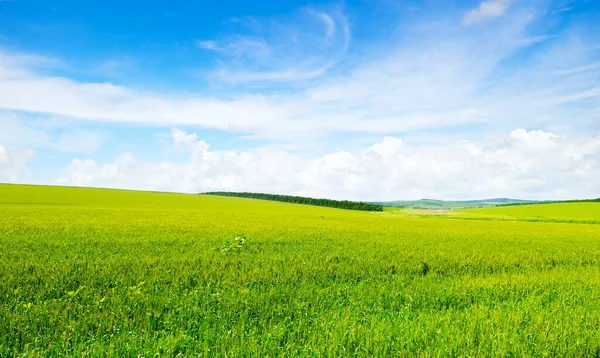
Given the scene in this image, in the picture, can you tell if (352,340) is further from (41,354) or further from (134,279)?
(134,279)

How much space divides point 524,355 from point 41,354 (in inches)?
299

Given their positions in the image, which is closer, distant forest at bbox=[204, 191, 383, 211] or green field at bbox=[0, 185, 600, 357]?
green field at bbox=[0, 185, 600, 357]

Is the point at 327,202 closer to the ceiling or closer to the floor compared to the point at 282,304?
closer to the floor

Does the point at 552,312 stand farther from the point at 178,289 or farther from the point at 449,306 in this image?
the point at 178,289

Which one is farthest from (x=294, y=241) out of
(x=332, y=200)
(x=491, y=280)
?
(x=332, y=200)

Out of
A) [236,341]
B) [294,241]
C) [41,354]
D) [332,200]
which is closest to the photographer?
[41,354]

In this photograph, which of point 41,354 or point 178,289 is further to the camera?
point 178,289

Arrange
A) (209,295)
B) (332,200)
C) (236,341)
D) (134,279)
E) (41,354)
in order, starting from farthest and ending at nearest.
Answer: (332,200)
(134,279)
(209,295)
(236,341)
(41,354)

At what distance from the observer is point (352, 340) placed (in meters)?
6.25

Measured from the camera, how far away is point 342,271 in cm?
1223

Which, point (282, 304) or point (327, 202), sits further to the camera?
point (327, 202)

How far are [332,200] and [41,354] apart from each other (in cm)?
14727

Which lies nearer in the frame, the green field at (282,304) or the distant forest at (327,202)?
the green field at (282,304)

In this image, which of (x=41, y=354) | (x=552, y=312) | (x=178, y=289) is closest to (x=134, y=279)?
(x=178, y=289)
